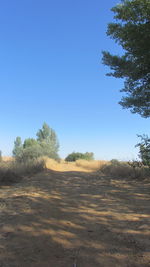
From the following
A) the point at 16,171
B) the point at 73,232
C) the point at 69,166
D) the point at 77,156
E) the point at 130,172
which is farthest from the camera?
the point at 77,156

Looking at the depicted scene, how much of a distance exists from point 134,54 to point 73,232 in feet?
16.3

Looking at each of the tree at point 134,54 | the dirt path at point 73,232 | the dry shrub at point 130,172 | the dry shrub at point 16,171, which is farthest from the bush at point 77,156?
the dirt path at point 73,232

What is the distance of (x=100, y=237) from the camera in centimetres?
277

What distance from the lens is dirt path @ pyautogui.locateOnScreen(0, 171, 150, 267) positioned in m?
2.20

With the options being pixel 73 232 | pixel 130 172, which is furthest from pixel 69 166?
pixel 73 232

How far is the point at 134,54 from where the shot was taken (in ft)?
18.8

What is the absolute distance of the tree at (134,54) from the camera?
5.05 metres

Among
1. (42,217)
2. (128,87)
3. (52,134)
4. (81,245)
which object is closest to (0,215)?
(42,217)

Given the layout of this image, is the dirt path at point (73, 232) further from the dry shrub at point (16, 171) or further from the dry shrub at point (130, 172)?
the dry shrub at point (130, 172)

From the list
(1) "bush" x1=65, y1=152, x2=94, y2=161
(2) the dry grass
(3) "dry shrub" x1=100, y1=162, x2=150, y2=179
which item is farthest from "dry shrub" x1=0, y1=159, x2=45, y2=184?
(1) "bush" x1=65, y1=152, x2=94, y2=161

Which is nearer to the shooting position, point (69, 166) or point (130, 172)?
point (130, 172)

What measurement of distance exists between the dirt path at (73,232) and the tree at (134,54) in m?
3.46

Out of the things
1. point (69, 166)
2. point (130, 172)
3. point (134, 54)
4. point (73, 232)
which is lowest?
point (73, 232)

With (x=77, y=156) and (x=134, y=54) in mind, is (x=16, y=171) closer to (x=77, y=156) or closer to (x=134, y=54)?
(x=134, y=54)
